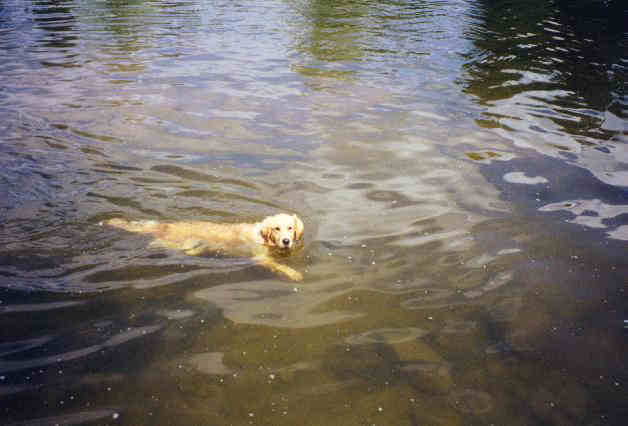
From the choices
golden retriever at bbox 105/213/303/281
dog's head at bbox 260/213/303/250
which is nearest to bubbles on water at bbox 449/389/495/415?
golden retriever at bbox 105/213/303/281

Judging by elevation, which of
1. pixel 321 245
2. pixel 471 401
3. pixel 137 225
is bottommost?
pixel 471 401

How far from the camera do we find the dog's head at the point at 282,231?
4.93 metres

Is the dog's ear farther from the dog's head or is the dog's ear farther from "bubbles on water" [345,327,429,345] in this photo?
"bubbles on water" [345,327,429,345]

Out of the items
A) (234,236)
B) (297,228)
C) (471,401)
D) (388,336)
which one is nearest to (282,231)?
(297,228)

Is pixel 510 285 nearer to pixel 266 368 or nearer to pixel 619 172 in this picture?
pixel 266 368

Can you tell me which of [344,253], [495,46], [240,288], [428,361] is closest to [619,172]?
[344,253]

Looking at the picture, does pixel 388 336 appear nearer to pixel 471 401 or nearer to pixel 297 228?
pixel 471 401


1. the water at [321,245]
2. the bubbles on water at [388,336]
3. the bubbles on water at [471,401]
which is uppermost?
the water at [321,245]

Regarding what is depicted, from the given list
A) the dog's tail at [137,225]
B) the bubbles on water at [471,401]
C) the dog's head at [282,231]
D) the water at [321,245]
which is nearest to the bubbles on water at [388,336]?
the water at [321,245]

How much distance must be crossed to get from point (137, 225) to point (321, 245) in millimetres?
2101

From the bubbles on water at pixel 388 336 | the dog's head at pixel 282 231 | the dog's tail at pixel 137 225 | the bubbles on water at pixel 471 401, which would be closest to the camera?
the bubbles on water at pixel 471 401

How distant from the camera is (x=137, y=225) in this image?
5.34 metres

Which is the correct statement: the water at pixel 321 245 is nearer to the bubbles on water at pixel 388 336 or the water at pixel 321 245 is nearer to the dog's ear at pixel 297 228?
the bubbles on water at pixel 388 336

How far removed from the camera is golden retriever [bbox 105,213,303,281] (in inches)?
195
